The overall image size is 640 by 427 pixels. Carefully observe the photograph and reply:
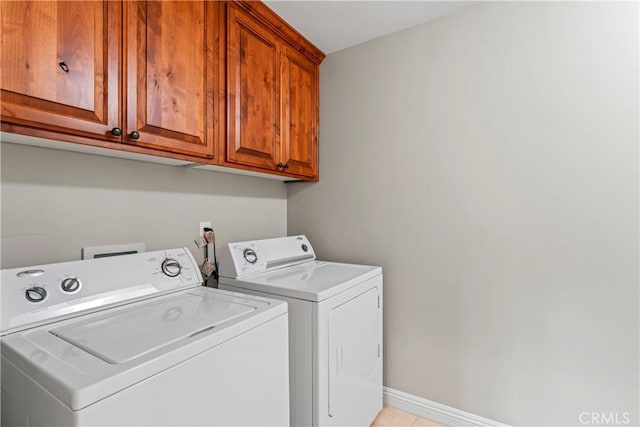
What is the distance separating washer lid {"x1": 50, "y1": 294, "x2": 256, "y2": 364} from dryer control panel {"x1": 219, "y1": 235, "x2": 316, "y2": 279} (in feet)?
1.21

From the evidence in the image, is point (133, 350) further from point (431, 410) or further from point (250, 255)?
point (431, 410)

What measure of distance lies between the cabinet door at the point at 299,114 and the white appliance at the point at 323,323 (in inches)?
20.2

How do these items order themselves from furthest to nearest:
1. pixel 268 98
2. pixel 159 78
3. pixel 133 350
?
pixel 268 98 < pixel 159 78 < pixel 133 350

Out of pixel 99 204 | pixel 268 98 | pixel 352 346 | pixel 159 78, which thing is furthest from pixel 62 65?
pixel 352 346

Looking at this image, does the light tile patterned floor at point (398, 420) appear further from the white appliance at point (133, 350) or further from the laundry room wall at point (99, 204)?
the laundry room wall at point (99, 204)

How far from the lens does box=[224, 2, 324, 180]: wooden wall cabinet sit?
4.99ft

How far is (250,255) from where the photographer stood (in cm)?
165

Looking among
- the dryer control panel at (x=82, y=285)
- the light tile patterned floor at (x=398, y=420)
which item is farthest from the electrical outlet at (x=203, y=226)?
the light tile patterned floor at (x=398, y=420)

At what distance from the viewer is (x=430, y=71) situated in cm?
183

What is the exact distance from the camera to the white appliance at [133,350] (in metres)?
0.68

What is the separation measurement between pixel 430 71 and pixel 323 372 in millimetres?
1689

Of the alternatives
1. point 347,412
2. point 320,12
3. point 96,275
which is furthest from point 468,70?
point 96,275

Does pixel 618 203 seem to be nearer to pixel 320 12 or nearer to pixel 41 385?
pixel 320 12

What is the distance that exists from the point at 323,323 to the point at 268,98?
121cm
